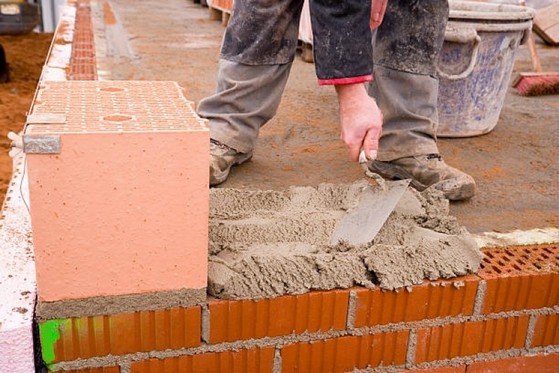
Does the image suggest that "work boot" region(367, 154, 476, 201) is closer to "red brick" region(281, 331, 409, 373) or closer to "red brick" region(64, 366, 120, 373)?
"red brick" region(281, 331, 409, 373)

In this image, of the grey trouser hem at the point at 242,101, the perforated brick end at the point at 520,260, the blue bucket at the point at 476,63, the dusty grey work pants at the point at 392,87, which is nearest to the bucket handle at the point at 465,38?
the blue bucket at the point at 476,63

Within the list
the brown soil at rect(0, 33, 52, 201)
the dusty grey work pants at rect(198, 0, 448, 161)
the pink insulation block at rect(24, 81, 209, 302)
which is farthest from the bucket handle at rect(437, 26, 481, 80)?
the brown soil at rect(0, 33, 52, 201)

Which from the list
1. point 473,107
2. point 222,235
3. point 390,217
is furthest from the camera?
point 473,107

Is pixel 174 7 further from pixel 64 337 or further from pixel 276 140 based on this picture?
pixel 64 337

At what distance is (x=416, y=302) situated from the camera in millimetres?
1547

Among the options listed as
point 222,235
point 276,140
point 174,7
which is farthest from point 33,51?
point 222,235

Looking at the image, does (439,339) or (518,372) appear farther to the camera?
(518,372)

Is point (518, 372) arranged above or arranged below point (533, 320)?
below

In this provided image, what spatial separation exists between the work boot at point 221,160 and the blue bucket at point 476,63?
1.07 meters

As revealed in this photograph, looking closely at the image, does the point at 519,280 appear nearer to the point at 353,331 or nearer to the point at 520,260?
the point at 520,260

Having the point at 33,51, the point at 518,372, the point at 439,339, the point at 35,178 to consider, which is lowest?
the point at 33,51

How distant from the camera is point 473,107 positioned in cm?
276

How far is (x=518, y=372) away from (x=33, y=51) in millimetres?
9542

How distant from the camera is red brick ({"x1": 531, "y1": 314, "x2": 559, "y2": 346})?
66.8 inches
